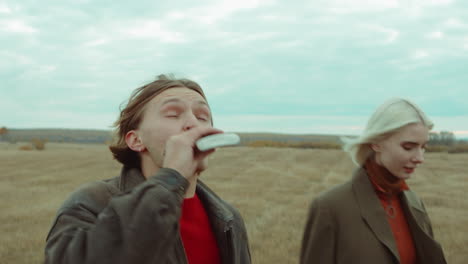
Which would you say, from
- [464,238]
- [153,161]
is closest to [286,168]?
[464,238]

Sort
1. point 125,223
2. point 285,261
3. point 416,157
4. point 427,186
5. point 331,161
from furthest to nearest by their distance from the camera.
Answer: point 331,161 → point 427,186 → point 285,261 → point 416,157 → point 125,223

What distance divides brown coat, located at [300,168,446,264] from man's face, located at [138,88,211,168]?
1733 mm

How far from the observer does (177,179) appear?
1339mm

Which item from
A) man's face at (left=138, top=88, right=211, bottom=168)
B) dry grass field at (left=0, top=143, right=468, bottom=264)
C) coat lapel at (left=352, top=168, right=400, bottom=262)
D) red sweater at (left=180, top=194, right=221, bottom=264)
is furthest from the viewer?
dry grass field at (left=0, top=143, right=468, bottom=264)

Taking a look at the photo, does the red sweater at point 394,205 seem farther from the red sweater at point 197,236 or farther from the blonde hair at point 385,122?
the red sweater at point 197,236

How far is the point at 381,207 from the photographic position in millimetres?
2967

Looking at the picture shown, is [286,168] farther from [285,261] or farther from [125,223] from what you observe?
[125,223]

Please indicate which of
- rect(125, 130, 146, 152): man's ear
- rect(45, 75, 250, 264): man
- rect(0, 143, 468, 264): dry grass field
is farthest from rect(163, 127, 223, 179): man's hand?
rect(0, 143, 468, 264): dry grass field

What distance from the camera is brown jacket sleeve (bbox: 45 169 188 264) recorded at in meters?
1.27

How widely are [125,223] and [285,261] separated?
6.74 meters

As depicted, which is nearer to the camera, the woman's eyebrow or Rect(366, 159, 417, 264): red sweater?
the woman's eyebrow

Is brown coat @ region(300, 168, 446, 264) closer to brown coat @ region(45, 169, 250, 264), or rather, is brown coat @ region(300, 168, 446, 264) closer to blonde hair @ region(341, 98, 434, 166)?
blonde hair @ region(341, 98, 434, 166)

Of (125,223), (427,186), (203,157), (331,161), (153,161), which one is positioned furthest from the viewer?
(331,161)

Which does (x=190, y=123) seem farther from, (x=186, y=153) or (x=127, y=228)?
(x=127, y=228)
